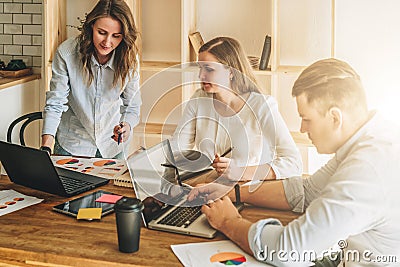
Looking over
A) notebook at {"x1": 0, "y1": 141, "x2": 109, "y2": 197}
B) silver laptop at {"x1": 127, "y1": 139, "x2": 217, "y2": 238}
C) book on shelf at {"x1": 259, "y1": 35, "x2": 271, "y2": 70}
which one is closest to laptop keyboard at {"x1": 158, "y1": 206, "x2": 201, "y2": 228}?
silver laptop at {"x1": 127, "y1": 139, "x2": 217, "y2": 238}

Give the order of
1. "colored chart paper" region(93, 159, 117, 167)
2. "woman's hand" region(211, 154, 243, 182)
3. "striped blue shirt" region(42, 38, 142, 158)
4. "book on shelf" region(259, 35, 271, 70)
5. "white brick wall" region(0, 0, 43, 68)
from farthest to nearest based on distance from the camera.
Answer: "white brick wall" region(0, 0, 43, 68), "book on shelf" region(259, 35, 271, 70), "striped blue shirt" region(42, 38, 142, 158), "colored chart paper" region(93, 159, 117, 167), "woman's hand" region(211, 154, 243, 182)

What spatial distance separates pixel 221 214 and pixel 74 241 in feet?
1.36

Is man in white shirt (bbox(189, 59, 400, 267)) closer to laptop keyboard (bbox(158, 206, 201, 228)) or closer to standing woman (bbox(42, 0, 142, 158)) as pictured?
laptop keyboard (bbox(158, 206, 201, 228))

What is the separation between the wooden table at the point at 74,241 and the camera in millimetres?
1497

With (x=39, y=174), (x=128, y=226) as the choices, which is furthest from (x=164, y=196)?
(x=39, y=174)

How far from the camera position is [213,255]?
1.51 metres

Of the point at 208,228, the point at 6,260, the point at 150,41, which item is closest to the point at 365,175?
the point at 208,228

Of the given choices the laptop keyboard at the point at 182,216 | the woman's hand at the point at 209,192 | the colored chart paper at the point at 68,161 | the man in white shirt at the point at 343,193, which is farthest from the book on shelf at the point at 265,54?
the man in white shirt at the point at 343,193

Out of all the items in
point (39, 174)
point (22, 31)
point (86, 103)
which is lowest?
point (39, 174)

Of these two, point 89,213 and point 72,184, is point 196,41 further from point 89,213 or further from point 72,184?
point 89,213

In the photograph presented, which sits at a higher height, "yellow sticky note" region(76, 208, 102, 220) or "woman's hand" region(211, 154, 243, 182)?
"woman's hand" region(211, 154, 243, 182)

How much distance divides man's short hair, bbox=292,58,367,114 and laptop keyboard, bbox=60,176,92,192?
0.94 metres

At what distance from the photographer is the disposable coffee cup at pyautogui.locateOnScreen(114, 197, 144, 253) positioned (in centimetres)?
152

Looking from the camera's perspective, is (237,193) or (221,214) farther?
(237,193)
